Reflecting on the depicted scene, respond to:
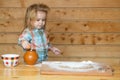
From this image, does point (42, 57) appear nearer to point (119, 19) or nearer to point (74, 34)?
point (74, 34)

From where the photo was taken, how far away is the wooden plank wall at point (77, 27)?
3312 mm

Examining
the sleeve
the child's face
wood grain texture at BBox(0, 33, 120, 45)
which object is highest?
the child's face

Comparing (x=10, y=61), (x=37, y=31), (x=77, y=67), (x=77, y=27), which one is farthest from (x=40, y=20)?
(x=77, y=27)

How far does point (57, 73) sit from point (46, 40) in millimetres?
1038

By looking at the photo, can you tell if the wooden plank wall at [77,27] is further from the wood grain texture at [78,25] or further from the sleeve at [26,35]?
the sleeve at [26,35]

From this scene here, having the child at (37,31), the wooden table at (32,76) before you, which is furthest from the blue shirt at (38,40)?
the wooden table at (32,76)

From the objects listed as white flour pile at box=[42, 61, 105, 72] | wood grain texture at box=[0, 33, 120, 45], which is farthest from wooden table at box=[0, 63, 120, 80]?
wood grain texture at box=[0, 33, 120, 45]

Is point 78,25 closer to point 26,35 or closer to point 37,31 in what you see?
point 37,31

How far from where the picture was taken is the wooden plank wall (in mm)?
3312

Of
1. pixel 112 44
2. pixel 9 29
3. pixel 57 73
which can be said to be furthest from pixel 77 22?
pixel 57 73

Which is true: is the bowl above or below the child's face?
below

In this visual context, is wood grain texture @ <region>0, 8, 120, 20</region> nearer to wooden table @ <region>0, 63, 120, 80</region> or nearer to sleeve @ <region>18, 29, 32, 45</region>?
sleeve @ <region>18, 29, 32, 45</region>

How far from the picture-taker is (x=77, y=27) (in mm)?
3326

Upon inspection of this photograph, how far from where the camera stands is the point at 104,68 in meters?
1.70
